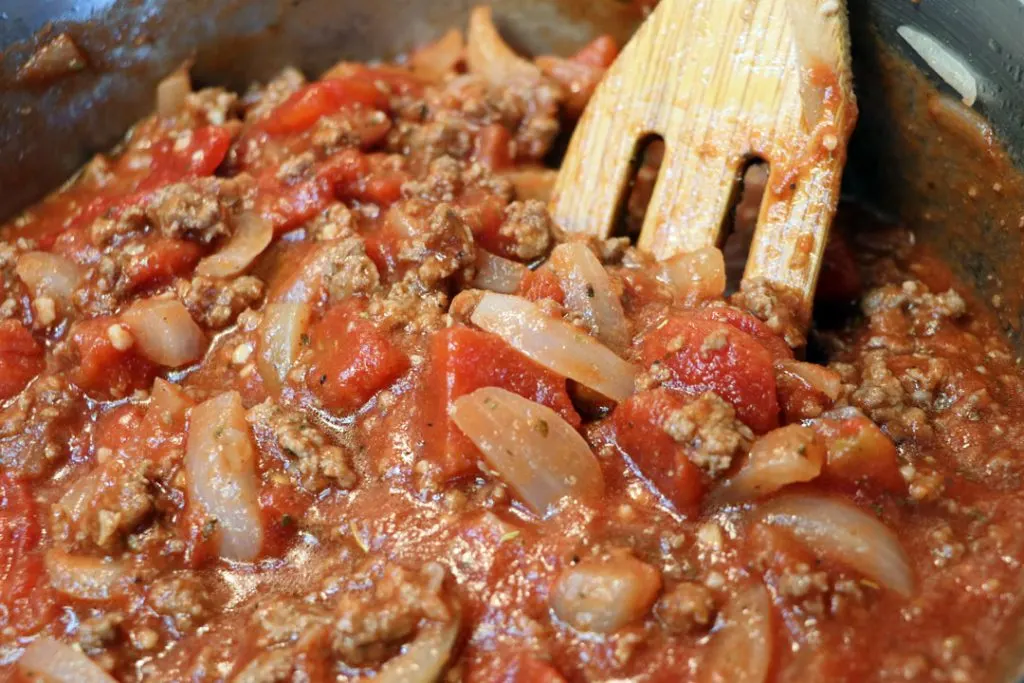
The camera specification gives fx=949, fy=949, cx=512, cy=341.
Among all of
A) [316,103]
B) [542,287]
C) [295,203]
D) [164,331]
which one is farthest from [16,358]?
[542,287]

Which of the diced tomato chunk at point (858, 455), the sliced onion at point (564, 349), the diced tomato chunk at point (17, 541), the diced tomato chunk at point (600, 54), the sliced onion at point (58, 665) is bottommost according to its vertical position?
the diced tomato chunk at point (17, 541)

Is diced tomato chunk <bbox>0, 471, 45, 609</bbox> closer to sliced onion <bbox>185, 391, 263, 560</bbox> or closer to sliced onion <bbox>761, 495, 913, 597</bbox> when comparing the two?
sliced onion <bbox>185, 391, 263, 560</bbox>

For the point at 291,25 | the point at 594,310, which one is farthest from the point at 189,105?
the point at 594,310

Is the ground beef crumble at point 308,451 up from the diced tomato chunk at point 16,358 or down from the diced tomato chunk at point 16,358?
up

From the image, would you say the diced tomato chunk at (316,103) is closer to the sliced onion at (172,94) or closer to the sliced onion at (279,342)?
the sliced onion at (172,94)

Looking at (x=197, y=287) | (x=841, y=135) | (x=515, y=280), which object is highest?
(x=841, y=135)

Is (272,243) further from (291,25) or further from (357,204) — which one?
(291,25)

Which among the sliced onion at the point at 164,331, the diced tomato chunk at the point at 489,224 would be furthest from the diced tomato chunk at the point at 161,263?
the diced tomato chunk at the point at 489,224
